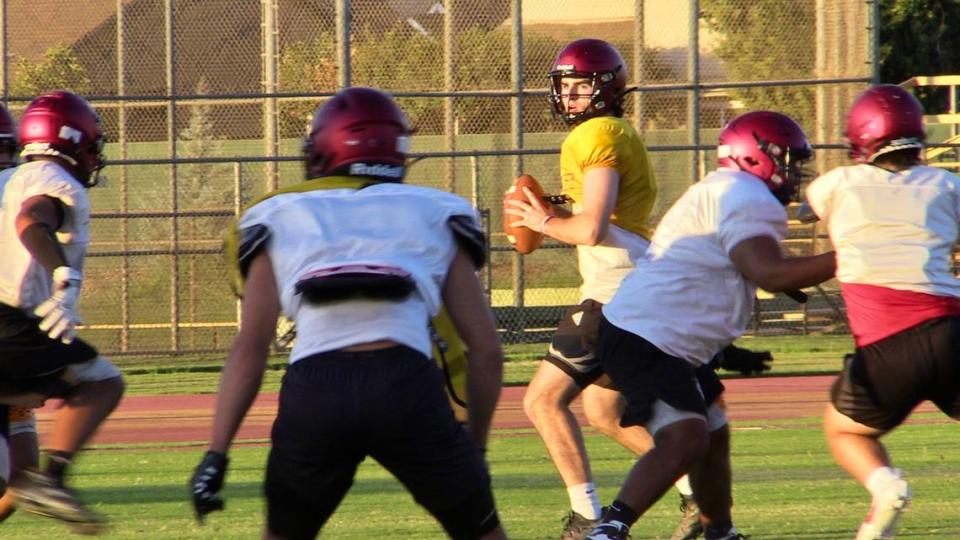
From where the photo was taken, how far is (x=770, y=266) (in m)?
5.61

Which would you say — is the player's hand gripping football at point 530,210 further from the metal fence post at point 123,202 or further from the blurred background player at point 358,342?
the metal fence post at point 123,202

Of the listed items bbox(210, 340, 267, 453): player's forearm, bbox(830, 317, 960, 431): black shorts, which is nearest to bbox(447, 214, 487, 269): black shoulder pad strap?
bbox(210, 340, 267, 453): player's forearm

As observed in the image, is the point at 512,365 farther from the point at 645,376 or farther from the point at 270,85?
the point at 645,376

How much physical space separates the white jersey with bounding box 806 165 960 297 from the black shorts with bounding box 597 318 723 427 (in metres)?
0.69

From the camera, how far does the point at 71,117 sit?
6961mm

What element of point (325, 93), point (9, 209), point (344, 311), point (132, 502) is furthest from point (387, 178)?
point (325, 93)

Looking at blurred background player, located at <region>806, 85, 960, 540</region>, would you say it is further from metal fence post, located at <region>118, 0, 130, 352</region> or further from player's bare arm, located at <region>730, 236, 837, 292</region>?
metal fence post, located at <region>118, 0, 130, 352</region>

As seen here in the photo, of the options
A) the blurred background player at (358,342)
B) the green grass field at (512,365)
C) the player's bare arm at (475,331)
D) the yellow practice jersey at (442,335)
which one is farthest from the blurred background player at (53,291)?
the green grass field at (512,365)

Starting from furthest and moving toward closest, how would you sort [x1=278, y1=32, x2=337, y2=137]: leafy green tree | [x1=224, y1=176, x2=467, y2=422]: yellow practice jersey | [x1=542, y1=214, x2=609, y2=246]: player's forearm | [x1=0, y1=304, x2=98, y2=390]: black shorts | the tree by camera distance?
the tree
[x1=278, y1=32, x2=337, y2=137]: leafy green tree
[x1=542, y1=214, x2=609, y2=246]: player's forearm
[x1=0, y1=304, x2=98, y2=390]: black shorts
[x1=224, y1=176, x2=467, y2=422]: yellow practice jersey

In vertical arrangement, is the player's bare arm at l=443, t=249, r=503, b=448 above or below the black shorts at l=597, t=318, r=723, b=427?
above

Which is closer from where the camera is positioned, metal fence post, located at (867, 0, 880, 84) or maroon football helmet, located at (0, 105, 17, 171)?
maroon football helmet, located at (0, 105, 17, 171)

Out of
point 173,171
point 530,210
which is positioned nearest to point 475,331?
point 530,210

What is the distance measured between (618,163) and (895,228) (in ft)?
4.52

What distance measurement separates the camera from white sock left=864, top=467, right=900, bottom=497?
5.86 metres
